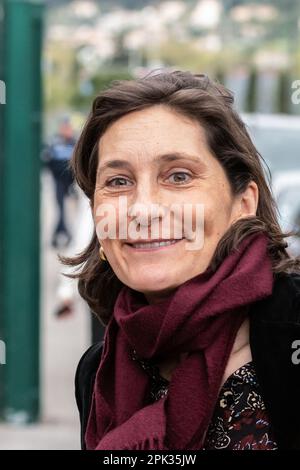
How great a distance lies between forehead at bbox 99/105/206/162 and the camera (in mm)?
1938

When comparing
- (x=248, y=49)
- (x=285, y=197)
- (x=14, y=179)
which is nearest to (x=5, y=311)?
(x=14, y=179)

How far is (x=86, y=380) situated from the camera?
7.25ft

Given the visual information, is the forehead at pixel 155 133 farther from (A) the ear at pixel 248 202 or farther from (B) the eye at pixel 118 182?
(A) the ear at pixel 248 202

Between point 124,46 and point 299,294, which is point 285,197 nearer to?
point 299,294

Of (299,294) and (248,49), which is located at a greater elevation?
(248,49)

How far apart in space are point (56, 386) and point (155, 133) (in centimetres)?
556

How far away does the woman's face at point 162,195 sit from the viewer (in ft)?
6.35

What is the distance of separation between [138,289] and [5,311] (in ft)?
14.4

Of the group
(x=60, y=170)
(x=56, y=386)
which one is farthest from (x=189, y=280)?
(x=60, y=170)

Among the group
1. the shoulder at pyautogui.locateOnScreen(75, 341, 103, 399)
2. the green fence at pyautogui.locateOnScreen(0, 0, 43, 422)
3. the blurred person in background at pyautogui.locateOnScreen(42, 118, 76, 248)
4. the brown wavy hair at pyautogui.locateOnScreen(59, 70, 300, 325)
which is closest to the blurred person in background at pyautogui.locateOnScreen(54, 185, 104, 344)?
the green fence at pyautogui.locateOnScreen(0, 0, 43, 422)

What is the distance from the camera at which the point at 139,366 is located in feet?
6.60

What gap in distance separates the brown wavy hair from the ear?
0.04 feet

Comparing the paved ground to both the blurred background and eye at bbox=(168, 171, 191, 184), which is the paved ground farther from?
eye at bbox=(168, 171, 191, 184)
